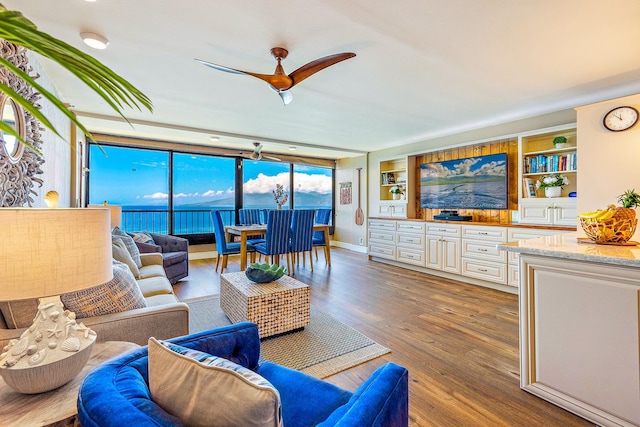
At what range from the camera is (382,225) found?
18.4ft

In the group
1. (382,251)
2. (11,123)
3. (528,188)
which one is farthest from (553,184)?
(11,123)

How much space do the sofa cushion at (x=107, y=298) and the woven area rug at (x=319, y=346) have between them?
102 centimetres

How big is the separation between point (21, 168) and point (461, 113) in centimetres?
442

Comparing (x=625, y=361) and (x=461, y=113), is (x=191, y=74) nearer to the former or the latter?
(x=461, y=113)

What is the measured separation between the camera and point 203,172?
6.78m

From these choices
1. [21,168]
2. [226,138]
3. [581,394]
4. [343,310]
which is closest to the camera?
[581,394]

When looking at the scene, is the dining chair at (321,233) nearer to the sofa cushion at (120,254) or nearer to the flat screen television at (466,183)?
the flat screen television at (466,183)

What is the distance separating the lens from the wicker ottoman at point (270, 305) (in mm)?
2449

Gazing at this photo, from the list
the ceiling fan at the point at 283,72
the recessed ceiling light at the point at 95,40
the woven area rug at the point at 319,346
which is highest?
the recessed ceiling light at the point at 95,40

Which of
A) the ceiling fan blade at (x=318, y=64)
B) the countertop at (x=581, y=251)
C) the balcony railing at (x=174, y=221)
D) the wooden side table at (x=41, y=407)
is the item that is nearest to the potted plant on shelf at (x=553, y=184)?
the countertop at (x=581, y=251)

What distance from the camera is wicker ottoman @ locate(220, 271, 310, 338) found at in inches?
96.4

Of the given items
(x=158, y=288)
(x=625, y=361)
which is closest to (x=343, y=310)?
(x=158, y=288)

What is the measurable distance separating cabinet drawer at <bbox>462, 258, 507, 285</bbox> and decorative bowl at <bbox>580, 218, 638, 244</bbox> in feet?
6.69

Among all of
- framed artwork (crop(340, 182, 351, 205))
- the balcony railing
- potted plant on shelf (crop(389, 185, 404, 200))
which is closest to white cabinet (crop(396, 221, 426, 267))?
potted plant on shelf (crop(389, 185, 404, 200))
